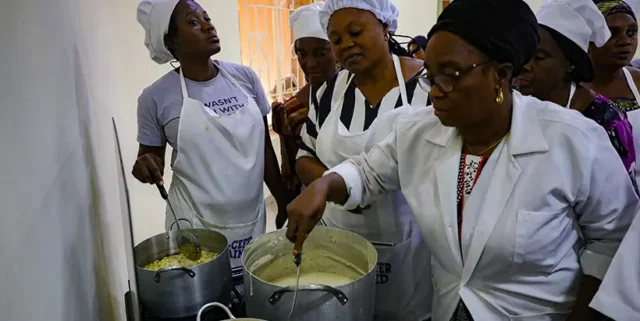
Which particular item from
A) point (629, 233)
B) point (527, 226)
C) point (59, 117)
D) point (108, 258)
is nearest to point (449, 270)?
point (527, 226)

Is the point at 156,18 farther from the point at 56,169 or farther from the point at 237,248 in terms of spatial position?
the point at 237,248

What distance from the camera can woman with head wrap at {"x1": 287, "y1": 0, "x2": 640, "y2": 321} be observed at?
35.6 inches

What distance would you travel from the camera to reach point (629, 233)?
88cm

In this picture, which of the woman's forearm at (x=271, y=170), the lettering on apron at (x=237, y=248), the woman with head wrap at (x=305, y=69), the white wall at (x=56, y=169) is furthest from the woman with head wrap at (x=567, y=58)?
the white wall at (x=56, y=169)

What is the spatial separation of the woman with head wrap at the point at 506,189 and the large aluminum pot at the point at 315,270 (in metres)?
0.13

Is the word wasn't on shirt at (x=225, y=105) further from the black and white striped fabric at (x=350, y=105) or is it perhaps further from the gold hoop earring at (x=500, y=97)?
the gold hoop earring at (x=500, y=97)

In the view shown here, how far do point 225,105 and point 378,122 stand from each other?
598mm

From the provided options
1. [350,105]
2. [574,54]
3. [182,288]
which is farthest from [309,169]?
[574,54]

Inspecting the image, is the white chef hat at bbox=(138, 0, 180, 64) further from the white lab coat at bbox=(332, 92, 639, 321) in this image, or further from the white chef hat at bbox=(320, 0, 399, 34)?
the white lab coat at bbox=(332, 92, 639, 321)

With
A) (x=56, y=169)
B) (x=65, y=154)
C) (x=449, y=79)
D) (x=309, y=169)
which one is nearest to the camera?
(x=449, y=79)

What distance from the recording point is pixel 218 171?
156 cm

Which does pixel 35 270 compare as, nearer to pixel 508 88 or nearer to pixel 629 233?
pixel 508 88

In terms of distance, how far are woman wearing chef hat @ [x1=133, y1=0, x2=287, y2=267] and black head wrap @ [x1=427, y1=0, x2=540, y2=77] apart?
857 mm

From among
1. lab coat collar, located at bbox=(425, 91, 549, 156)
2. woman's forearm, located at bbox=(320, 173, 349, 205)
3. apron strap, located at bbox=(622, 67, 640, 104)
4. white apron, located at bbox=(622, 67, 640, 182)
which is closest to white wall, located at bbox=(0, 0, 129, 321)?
woman's forearm, located at bbox=(320, 173, 349, 205)
